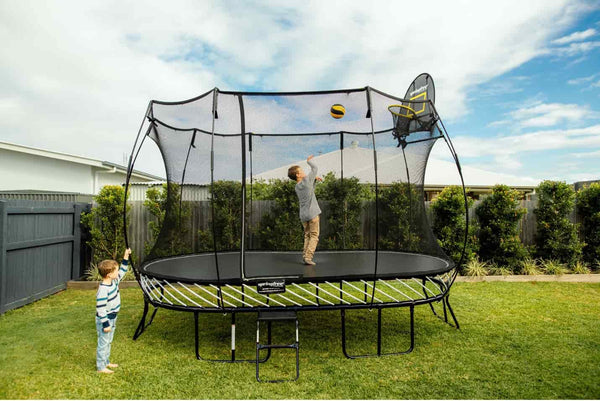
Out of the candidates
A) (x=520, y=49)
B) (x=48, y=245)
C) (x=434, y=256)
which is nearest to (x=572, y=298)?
(x=434, y=256)

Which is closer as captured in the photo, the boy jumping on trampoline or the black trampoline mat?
the black trampoline mat

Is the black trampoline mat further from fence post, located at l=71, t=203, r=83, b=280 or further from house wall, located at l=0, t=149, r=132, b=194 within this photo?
house wall, located at l=0, t=149, r=132, b=194

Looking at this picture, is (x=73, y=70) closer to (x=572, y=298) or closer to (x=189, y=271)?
(x=189, y=271)

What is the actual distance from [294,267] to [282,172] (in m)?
1.33

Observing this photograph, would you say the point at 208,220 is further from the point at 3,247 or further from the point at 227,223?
the point at 3,247

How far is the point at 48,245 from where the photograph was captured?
4574 millimetres

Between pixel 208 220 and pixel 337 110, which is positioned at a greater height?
pixel 337 110

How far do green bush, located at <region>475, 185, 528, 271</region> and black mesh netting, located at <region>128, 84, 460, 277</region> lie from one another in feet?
6.58

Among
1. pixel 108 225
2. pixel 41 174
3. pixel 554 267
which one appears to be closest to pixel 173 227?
pixel 108 225

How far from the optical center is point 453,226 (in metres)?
5.70

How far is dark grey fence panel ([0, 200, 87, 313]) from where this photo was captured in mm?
3859

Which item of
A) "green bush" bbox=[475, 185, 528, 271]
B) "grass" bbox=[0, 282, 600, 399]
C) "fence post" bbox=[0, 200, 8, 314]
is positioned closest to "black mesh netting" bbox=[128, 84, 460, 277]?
"grass" bbox=[0, 282, 600, 399]

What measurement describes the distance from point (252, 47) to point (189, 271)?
102 inches

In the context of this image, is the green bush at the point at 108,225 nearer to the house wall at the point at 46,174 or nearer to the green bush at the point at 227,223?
the green bush at the point at 227,223
